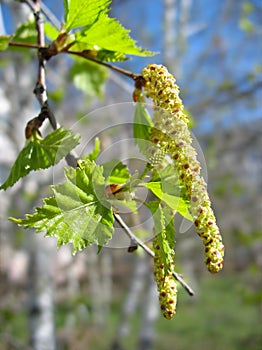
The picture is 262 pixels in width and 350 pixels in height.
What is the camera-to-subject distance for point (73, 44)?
80 cm

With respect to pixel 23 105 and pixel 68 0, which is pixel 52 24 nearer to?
pixel 68 0

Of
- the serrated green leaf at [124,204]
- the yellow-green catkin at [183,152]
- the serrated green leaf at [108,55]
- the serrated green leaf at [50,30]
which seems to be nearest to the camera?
the yellow-green catkin at [183,152]

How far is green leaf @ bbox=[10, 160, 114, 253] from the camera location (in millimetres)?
563

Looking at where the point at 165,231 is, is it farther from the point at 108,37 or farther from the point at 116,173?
the point at 108,37

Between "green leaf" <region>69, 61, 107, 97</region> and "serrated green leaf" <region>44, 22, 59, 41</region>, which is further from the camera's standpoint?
"green leaf" <region>69, 61, 107, 97</region>

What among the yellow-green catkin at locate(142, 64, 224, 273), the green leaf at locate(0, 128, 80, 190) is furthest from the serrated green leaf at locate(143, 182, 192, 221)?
the green leaf at locate(0, 128, 80, 190)

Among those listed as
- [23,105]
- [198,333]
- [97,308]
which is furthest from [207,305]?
[23,105]

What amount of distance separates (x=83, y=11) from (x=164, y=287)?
474mm

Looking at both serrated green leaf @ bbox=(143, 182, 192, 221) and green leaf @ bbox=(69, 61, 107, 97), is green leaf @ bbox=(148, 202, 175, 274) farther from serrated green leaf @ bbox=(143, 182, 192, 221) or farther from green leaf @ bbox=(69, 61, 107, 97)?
green leaf @ bbox=(69, 61, 107, 97)

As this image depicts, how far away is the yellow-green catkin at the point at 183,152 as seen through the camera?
0.55 metres

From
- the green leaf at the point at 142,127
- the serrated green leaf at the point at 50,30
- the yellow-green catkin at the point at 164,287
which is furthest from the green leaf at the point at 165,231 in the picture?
the serrated green leaf at the point at 50,30

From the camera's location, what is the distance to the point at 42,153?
2.29 feet

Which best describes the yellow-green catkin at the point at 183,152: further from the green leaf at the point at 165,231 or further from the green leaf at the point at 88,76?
the green leaf at the point at 88,76

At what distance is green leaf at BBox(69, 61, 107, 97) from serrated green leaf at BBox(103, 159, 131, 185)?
81 cm
